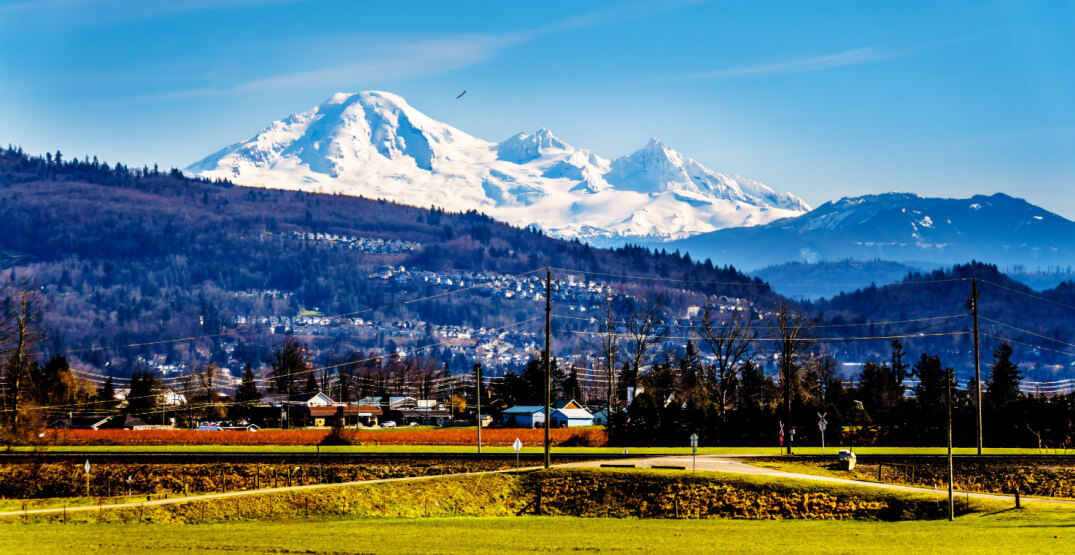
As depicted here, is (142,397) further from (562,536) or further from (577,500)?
(562,536)

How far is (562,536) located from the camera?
5231cm

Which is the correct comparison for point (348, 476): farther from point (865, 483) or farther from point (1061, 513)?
point (1061, 513)

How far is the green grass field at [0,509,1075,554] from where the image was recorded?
155 ft

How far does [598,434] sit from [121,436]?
142 feet

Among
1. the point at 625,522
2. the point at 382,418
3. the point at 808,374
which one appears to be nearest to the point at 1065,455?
the point at 625,522

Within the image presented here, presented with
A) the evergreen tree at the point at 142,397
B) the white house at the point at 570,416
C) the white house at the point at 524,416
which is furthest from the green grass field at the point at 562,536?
the evergreen tree at the point at 142,397

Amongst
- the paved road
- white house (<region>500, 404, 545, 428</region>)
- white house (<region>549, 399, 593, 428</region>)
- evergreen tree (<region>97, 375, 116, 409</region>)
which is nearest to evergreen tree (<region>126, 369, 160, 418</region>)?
evergreen tree (<region>97, 375, 116, 409</region>)

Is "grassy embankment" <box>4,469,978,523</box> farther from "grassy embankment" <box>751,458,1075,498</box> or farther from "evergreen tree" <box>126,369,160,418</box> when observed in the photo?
"evergreen tree" <box>126,369,160,418</box>

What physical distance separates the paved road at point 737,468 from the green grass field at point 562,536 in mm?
6264

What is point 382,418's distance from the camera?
625 feet

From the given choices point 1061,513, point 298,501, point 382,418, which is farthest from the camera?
point 382,418

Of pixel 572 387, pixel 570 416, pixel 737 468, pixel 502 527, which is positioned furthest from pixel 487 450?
pixel 572 387

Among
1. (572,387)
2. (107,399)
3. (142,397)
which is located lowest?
(107,399)

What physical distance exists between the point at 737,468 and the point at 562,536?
75.7 feet
